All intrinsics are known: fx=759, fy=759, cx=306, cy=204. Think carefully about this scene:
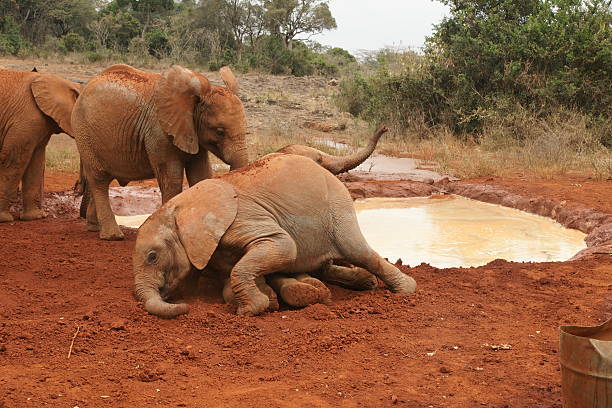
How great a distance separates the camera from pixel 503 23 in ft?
60.5

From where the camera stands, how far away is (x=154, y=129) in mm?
7016

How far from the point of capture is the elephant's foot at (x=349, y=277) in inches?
214

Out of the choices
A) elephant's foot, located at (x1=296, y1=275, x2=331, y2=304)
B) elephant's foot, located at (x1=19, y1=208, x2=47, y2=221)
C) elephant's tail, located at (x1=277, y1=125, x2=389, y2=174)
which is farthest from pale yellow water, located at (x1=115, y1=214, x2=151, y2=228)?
elephant's foot, located at (x1=296, y1=275, x2=331, y2=304)

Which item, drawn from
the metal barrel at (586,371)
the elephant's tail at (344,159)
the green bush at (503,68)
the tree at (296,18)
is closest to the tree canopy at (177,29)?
the tree at (296,18)

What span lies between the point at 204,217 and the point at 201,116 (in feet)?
6.66

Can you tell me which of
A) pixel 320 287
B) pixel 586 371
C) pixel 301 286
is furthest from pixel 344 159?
pixel 586 371

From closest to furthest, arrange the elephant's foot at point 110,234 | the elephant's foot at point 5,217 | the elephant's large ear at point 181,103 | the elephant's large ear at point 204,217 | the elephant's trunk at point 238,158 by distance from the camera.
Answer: the elephant's large ear at point 204,217
the elephant's trunk at point 238,158
the elephant's large ear at point 181,103
the elephant's foot at point 110,234
the elephant's foot at point 5,217

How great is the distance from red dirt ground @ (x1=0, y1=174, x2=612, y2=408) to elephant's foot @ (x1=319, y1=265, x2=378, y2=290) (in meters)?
0.09

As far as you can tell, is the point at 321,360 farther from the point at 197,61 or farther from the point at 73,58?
the point at 197,61

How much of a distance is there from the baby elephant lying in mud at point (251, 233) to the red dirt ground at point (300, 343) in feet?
0.72

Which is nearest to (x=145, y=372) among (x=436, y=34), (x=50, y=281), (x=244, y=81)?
(x=50, y=281)

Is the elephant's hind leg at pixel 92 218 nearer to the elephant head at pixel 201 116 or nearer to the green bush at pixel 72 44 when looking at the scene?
the elephant head at pixel 201 116

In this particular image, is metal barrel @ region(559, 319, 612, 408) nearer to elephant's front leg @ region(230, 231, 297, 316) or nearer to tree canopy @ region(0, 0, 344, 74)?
elephant's front leg @ region(230, 231, 297, 316)

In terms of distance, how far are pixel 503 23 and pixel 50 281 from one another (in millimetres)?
15201
